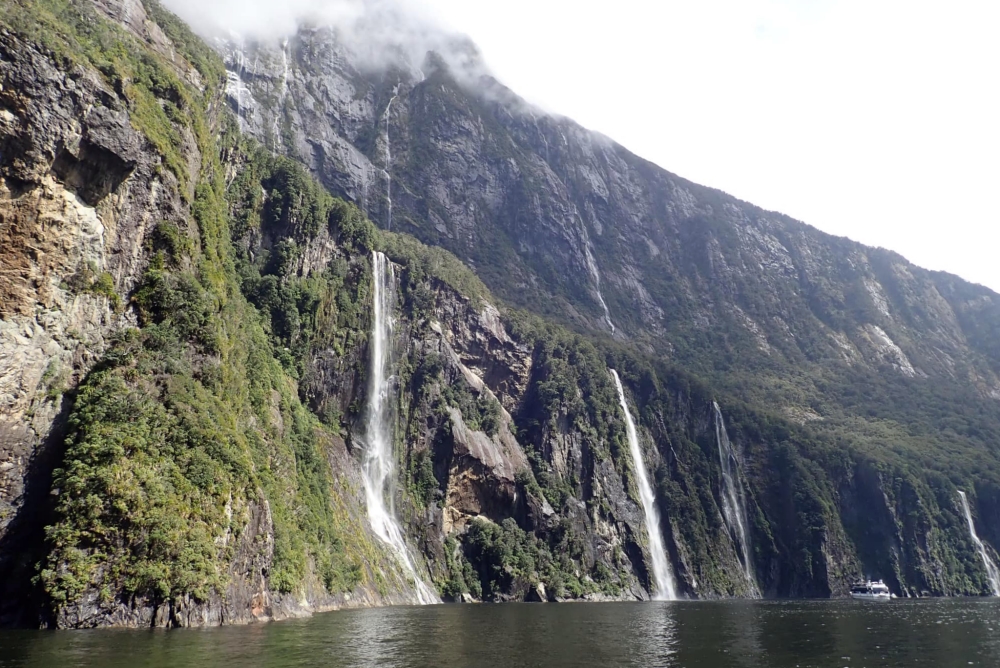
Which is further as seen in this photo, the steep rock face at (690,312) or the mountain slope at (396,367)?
the steep rock face at (690,312)

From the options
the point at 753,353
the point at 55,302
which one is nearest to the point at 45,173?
the point at 55,302

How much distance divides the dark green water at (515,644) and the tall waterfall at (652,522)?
166ft

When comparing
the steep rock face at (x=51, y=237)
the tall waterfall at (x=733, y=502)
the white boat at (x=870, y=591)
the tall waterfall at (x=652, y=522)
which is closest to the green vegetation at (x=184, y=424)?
the steep rock face at (x=51, y=237)

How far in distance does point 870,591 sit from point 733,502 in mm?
21649

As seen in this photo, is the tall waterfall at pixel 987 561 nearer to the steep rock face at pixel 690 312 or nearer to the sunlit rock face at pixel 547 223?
the steep rock face at pixel 690 312

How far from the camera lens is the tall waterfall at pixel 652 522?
317 feet

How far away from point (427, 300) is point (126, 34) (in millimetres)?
46228

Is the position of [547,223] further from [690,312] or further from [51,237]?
[51,237]

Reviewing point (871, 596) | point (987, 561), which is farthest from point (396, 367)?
point (987, 561)

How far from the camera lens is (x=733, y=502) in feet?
375

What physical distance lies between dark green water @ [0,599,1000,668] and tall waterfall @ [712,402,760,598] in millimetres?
62854

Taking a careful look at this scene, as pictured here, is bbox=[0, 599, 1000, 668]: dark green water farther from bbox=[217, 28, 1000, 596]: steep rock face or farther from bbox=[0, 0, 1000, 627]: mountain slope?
bbox=[217, 28, 1000, 596]: steep rock face

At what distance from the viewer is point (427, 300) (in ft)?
310

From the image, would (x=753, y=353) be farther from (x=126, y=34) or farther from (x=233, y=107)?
(x=126, y=34)
